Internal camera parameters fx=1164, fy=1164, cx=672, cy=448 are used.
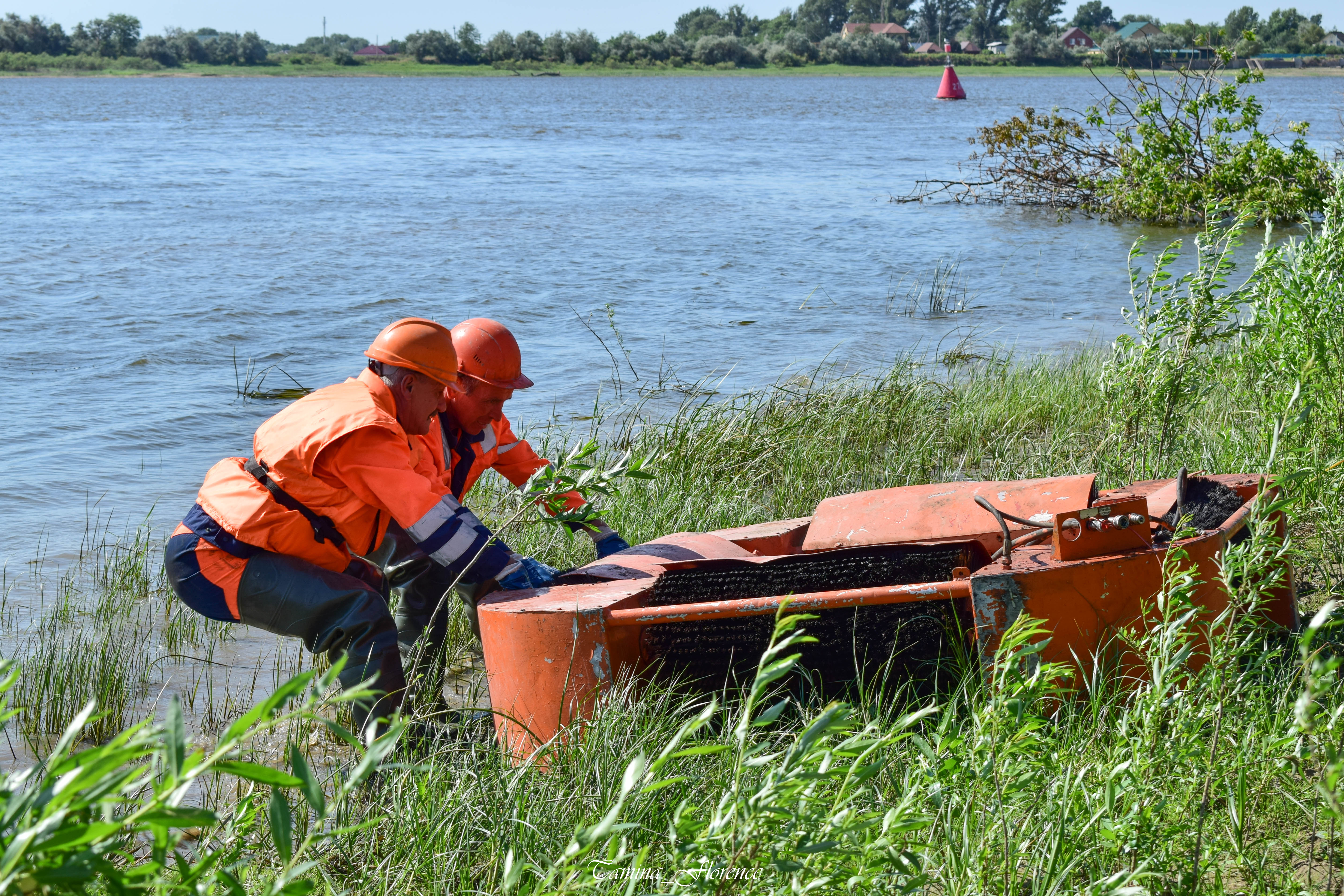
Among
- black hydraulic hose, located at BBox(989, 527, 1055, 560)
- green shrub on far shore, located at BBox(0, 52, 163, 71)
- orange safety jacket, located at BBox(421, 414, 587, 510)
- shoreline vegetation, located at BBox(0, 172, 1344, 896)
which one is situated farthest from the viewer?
green shrub on far shore, located at BBox(0, 52, 163, 71)

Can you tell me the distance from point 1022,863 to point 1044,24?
128359 mm

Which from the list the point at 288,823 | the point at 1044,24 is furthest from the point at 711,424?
the point at 1044,24

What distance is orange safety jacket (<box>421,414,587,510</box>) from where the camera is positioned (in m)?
4.02

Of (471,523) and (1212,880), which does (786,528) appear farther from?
(1212,880)

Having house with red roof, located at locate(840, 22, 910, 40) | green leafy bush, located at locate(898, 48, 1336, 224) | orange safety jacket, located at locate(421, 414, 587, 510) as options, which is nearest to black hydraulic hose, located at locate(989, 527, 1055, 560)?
orange safety jacket, located at locate(421, 414, 587, 510)

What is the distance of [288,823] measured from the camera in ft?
3.71

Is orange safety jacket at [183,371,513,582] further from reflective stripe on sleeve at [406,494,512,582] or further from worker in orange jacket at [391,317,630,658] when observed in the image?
worker in orange jacket at [391,317,630,658]

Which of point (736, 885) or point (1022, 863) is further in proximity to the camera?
point (1022, 863)

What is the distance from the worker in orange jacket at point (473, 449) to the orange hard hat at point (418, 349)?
13cm

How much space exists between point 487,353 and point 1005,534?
1881mm

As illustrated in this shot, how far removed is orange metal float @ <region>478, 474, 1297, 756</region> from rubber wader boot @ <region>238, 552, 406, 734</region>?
0.34 metres

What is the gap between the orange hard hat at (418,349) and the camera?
3.58 meters

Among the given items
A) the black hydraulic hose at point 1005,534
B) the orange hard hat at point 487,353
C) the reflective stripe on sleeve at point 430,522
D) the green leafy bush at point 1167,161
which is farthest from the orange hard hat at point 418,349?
the green leafy bush at point 1167,161

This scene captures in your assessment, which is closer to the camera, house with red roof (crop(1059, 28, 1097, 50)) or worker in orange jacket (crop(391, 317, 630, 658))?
worker in orange jacket (crop(391, 317, 630, 658))
